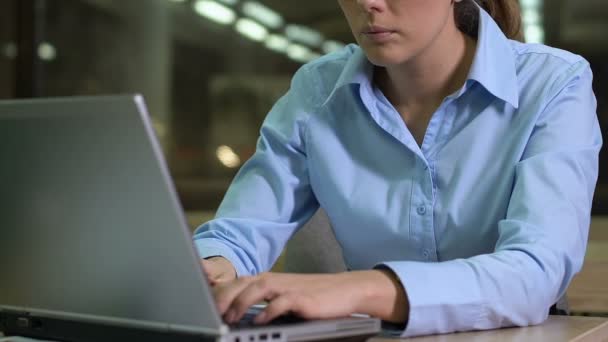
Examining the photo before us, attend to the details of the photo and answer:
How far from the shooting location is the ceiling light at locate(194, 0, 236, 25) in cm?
485

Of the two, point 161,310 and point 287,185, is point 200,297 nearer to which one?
point 161,310

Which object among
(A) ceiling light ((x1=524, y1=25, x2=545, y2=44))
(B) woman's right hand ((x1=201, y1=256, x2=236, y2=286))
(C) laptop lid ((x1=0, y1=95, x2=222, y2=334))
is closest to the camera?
(C) laptop lid ((x1=0, y1=95, x2=222, y2=334))

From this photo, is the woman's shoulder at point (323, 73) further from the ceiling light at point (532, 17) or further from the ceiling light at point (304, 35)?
the ceiling light at point (304, 35)

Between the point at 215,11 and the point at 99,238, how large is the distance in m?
4.07

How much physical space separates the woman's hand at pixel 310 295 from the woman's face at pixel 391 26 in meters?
0.43

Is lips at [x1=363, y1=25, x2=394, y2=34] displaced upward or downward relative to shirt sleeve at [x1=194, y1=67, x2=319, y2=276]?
upward

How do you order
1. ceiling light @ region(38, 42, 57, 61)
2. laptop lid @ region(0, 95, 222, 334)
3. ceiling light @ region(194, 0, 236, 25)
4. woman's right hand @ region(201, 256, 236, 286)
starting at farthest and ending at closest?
ceiling light @ region(38, 42, 57, 61) → ceiling light @ region(194, 0, 236, 25) → woman's right hand @ region(201, 256, 236, 286) → laptop lid @ region(0, 95, 222, 334)

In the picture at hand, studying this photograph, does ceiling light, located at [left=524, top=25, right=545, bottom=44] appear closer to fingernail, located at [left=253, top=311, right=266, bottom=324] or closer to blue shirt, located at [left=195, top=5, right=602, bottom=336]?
blue shirt, located at [left=195, top=5, right=602, bottom=336]

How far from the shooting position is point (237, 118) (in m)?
4.71

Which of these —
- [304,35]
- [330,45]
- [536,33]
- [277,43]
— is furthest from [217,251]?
[277,43]

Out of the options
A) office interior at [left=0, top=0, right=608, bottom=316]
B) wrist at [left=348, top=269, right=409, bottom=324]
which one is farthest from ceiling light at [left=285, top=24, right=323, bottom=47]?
wrist at [left=348, top=269, right=409, bottom=324]

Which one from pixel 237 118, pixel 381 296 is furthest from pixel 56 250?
pixel 237 118

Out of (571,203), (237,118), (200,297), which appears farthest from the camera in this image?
(237,118)

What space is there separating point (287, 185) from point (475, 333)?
0.53 meters
